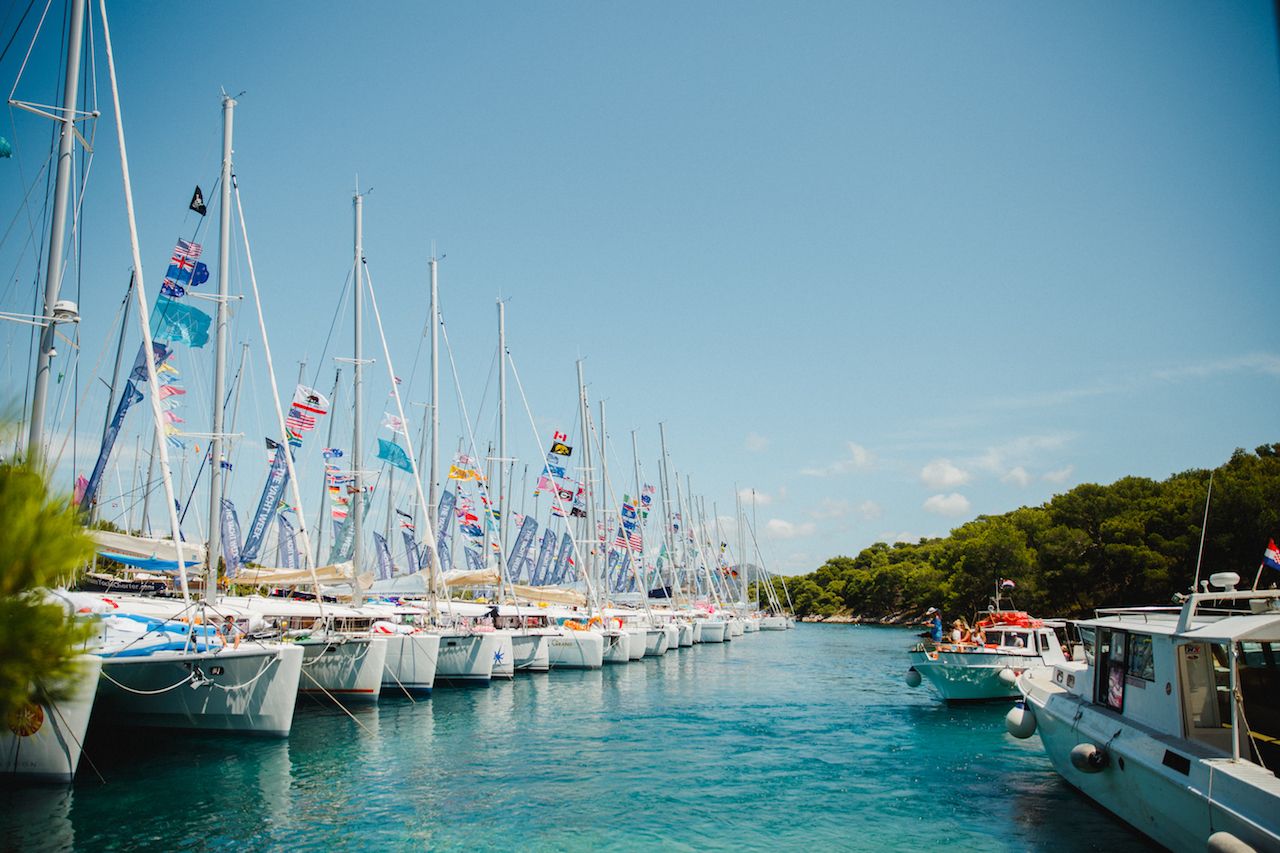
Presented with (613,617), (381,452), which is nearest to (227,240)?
(381,452)

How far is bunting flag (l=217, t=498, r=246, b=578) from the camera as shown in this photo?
29.9 m

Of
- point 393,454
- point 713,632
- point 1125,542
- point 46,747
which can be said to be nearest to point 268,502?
point 393,454

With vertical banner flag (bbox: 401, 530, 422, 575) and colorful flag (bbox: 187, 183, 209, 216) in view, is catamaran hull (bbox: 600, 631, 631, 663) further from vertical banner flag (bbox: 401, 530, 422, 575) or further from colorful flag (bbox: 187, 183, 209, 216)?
colorful flag (bbox: 187, 183, 209, 216)

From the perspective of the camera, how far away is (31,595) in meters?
5.55

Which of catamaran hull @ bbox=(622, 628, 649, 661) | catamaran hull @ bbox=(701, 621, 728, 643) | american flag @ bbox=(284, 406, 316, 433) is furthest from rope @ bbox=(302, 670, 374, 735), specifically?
catamaran hull @ bbox=(701, 621, 728, 643)

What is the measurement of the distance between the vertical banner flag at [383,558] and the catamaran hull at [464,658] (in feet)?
51.3

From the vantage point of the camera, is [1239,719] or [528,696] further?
[528,696]

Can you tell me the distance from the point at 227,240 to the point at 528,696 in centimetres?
1968

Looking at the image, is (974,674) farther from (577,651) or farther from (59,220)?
(59,220)

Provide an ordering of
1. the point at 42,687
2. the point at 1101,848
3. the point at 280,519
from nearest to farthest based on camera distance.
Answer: the point at 42,687
the point at 1101,848
the point at 280,519

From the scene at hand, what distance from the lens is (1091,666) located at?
55.1 feet

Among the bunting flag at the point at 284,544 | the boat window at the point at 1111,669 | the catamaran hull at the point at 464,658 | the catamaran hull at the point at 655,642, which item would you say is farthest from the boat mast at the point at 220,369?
the catamaran hull at the point at 655,642

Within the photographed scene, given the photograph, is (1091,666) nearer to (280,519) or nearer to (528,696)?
(528,696)

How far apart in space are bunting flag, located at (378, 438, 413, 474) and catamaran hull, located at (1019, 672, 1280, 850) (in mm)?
24108
